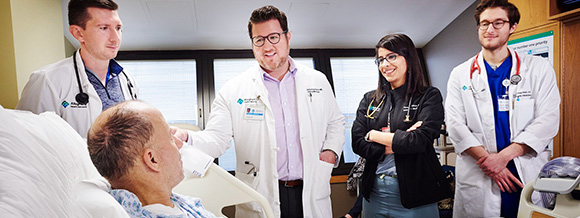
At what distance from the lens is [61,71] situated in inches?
59.4

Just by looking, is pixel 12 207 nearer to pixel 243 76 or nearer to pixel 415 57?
pixel 243 76

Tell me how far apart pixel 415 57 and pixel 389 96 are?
0.77ft

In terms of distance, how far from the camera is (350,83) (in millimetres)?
3830

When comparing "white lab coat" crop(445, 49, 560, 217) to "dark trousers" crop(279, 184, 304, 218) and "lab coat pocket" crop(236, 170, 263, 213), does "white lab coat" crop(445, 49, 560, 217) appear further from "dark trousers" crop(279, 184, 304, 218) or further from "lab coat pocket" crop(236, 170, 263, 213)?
"lab coat pocket" crop(236, 170, 263, 213)

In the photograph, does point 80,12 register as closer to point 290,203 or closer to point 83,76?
point 83,76

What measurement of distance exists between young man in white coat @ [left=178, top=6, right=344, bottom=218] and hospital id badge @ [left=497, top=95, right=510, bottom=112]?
36.2 inches

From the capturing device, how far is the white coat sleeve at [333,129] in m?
1.95

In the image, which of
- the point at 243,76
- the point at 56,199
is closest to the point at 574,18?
the point at 243,76

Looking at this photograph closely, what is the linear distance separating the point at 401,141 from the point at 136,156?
46.7 inches

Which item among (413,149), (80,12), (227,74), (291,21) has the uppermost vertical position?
(291,21)

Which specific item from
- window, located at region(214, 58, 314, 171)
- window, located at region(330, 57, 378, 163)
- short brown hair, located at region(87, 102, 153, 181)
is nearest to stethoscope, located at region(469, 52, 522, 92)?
window, located at region(330, 57, 378, 163)

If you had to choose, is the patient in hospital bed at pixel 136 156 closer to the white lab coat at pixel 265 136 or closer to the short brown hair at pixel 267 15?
the white lab coat at pixel 265 136

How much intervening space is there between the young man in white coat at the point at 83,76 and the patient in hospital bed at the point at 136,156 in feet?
1.93

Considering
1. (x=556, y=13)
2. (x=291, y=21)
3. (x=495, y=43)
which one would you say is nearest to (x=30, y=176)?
(x=495, y=43)
